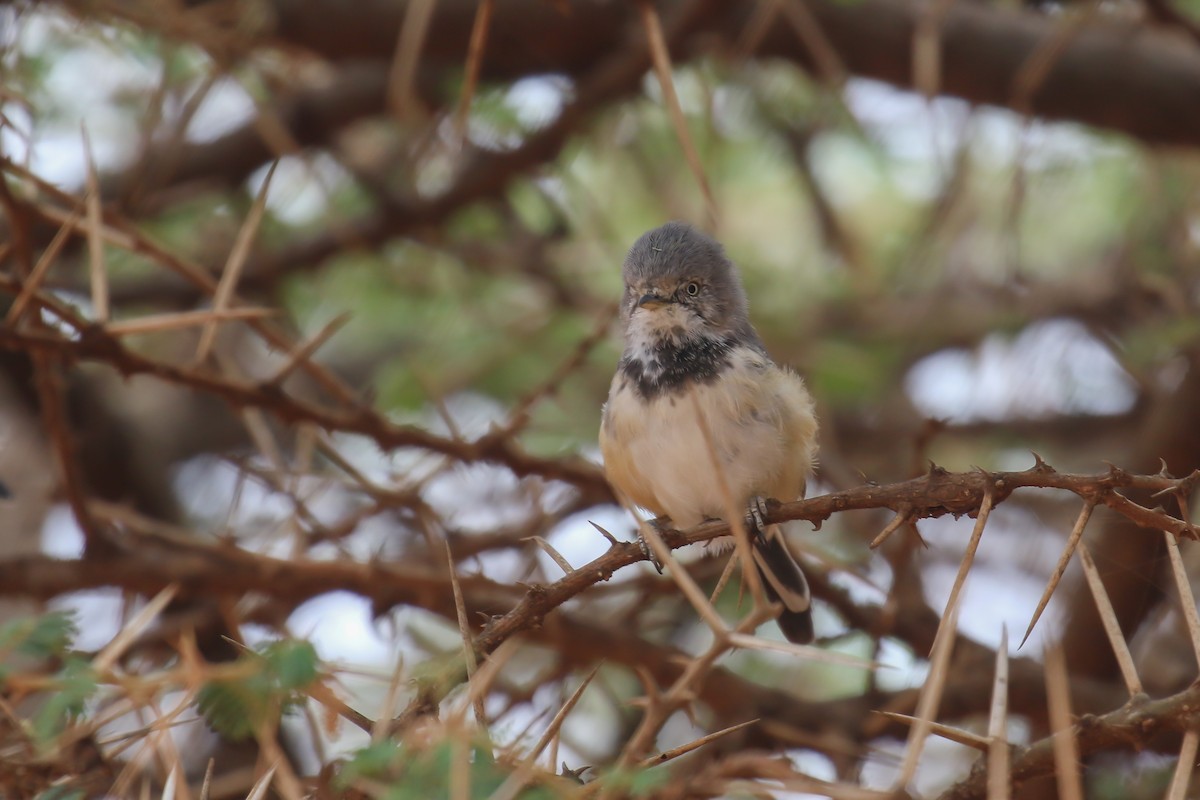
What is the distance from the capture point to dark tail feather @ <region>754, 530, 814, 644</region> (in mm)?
4273

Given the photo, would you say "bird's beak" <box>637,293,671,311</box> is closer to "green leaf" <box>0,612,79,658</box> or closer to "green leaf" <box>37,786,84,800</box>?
"green leaf" <box>0,612,79,658</box>

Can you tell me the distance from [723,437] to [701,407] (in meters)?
0.27

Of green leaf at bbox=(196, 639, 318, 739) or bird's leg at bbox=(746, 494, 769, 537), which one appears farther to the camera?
bird's leg at bbox=(746, 494, 769, 537)

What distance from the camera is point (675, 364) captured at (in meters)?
4.06

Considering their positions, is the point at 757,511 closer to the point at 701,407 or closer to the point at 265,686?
the point at 701,407

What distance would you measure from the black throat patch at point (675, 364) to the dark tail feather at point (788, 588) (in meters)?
0.66

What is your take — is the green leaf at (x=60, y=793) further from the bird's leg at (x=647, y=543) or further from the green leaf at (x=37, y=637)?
the bird's leg at (x=647, y=543)

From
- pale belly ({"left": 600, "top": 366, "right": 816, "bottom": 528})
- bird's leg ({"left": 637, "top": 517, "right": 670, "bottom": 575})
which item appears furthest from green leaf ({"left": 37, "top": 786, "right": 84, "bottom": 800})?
pale belly ({"left": 600, "top": 366, "right": 816, "bottom": 528})

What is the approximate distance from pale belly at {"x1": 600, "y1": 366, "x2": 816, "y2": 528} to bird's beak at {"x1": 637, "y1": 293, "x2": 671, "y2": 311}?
35 centimetres

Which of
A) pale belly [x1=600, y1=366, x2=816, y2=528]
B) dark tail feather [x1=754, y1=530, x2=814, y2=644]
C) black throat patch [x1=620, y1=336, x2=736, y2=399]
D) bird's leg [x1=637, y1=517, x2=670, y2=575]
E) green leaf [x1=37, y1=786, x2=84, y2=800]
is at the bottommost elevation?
green leaf [x1=37, y1=786, x2=84, y2=800]

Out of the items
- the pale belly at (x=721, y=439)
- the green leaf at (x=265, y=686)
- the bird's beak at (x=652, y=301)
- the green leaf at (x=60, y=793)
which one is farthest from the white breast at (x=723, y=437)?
the green leaf at (x=60, y=793)

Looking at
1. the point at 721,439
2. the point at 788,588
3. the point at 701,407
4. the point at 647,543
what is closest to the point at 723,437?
the point at 721,439

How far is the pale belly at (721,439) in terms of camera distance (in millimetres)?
3828

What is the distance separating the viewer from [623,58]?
15.6 ft
